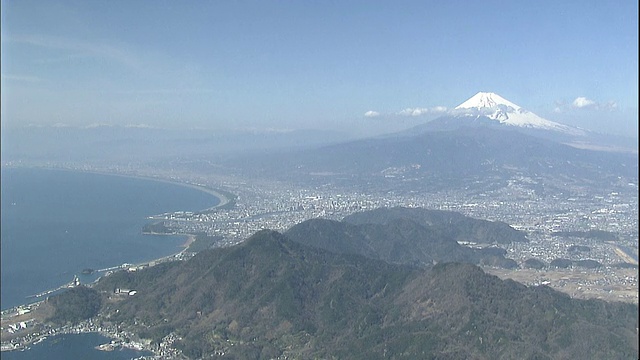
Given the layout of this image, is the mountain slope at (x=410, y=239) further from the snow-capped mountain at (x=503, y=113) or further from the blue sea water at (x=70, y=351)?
the snow-capped mountain at (x=503, y=113)

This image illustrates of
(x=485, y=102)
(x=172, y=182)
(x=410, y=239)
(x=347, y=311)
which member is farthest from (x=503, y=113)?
(x=347, y=311)

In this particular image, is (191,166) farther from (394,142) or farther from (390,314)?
(390,314)

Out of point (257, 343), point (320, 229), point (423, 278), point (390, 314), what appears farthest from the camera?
point (320, 229)

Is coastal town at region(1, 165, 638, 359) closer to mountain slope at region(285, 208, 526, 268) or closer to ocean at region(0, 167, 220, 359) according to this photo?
mountain slope at region(285, 208, 526, 268)

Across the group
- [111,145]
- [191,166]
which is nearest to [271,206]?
[191,166]

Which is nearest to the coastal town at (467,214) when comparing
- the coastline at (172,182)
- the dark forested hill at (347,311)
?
the coastline at (172,182)

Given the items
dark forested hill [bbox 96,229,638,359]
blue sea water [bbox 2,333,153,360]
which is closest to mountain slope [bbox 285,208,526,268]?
dark forested hill [bbox 96,229,638,359]
